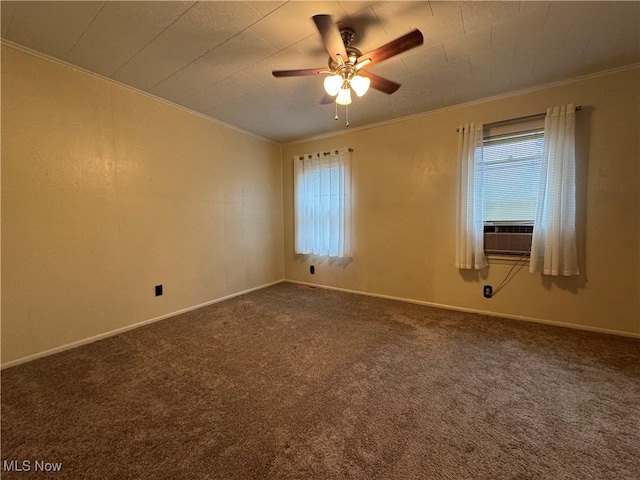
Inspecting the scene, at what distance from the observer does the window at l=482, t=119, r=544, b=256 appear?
271cm

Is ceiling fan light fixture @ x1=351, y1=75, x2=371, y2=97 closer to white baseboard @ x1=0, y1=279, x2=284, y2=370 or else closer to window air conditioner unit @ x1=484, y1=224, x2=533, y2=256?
window air conditioner unit @ x1=484, y1=224, x2=533, y2=256

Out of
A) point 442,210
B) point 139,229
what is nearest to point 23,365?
point 139,229

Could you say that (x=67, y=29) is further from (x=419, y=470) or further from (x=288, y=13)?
(x=419, y=470)

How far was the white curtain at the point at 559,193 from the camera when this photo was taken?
2.46 meters

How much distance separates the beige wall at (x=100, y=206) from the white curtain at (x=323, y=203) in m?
1.03

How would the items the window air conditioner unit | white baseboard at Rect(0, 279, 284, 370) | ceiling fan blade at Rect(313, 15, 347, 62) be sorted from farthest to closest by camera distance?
the window air conditioner unit
white baseboard at Rect(0, 279, 284, 370)
ceiling fan blade at Rect(313, 15, 347, 62)

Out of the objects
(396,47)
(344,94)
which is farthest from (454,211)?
(396,47)

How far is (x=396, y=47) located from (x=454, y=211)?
6.83 feet

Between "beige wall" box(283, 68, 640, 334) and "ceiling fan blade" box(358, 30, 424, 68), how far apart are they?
4.75ft

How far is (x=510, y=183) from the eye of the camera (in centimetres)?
282

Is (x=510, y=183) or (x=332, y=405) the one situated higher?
(x=510, y=183)

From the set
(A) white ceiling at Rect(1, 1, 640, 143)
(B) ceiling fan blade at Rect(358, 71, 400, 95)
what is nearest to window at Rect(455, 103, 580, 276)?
(A) white ceiling at Rect(1, 1, 640, 143)

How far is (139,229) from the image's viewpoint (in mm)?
2709

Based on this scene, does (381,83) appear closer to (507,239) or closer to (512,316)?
(507,239)
